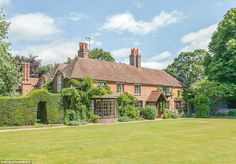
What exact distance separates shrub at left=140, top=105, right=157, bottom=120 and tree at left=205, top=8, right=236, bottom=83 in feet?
38.0

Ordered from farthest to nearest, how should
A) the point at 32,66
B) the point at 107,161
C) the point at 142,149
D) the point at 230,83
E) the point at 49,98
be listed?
the point at 32,66, the point at 230,83, the point at 49,98, the point at 142,149, the point at 107,161

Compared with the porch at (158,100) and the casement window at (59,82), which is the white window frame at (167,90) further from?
the casement window at (59,82)

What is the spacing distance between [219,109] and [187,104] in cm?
583

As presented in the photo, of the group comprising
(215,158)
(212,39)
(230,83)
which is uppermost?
(212,39)

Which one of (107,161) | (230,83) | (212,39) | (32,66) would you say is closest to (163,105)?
(230,83)

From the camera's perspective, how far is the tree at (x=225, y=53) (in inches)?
1558

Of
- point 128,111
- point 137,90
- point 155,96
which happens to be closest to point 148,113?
point 128,111

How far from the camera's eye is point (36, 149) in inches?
462

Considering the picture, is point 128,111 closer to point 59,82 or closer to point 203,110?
point 59,82

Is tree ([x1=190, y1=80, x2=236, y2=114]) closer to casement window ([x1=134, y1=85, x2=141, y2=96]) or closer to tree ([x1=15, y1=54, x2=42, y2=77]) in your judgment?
casement window ([x1=134, y1=85, x2=141, y2=96])

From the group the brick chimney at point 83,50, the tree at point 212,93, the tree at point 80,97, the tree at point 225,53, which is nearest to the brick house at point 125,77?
the brick chimney at point 83,50

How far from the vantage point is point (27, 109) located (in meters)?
26.4

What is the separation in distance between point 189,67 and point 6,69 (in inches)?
1656

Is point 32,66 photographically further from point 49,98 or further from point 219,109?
point 219,109
